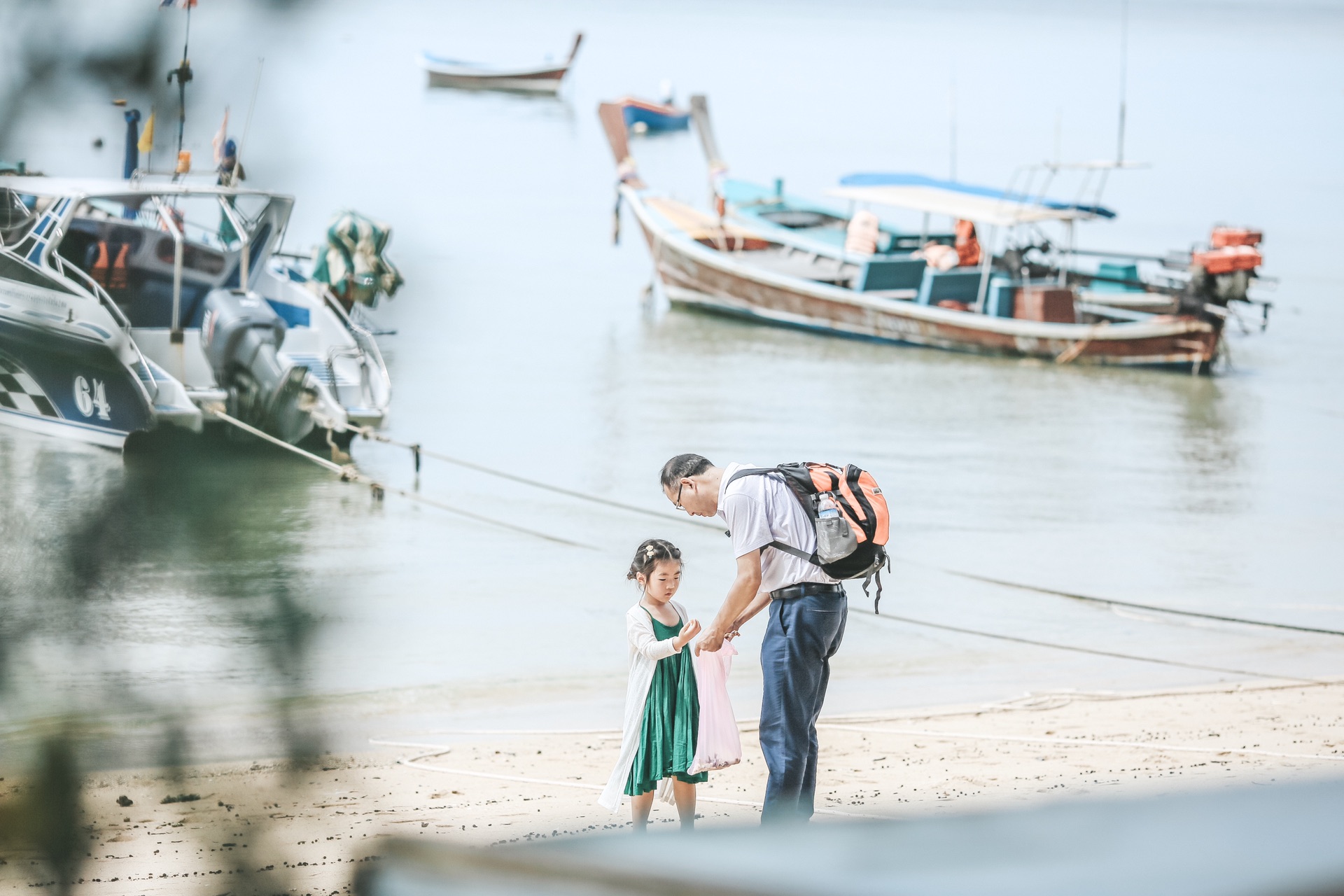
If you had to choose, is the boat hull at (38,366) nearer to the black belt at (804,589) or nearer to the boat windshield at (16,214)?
the boat windshield at (16,214)

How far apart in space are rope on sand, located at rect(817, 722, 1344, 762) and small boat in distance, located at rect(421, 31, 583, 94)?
65.8 meters

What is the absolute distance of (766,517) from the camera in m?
4.53

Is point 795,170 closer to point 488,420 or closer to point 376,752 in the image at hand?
point 488,420

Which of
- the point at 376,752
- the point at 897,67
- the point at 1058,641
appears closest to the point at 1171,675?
the point at 1058,641

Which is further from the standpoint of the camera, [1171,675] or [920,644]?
[920,644]

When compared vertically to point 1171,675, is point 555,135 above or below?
above

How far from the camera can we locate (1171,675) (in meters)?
9.04

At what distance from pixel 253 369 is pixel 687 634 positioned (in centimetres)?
160

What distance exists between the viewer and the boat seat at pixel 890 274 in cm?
2236

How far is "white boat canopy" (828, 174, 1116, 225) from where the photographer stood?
21125 mm

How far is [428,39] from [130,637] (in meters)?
95.4

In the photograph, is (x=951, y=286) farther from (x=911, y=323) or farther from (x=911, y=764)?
(x=911, y=764)

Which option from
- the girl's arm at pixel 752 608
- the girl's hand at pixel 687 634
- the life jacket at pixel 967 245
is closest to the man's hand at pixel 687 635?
the girl's hand at pixel 687 634

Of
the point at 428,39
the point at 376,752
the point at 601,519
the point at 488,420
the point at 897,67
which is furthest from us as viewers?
the point at 897,67
